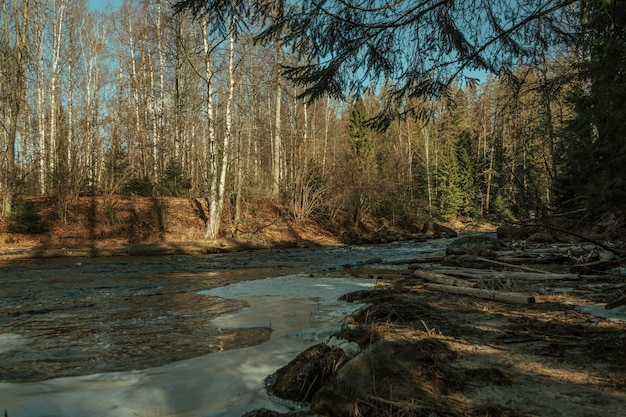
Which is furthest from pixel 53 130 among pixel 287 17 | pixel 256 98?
pixel 287 17

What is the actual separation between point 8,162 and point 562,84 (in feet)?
59.5

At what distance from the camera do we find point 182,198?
2105 centimetres

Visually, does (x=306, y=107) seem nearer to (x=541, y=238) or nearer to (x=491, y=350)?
(x=491, y=350)

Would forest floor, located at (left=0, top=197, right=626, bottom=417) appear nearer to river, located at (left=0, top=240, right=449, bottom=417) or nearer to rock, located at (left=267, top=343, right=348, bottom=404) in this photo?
rock, located at (left=267, top=343, right=348, bottom=404)

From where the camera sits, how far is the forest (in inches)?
178

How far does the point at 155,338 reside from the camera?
4297 millimetres

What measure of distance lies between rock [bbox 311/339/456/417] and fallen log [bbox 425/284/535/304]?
2711 mm

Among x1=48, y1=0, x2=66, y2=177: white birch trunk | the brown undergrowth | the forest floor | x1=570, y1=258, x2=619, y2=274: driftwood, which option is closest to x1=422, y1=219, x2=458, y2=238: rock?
the forest floor

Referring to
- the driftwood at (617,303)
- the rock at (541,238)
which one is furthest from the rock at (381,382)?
the rock at (541,238)

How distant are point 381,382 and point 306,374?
0.59 meters

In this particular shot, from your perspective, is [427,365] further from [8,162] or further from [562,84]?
[8,162]

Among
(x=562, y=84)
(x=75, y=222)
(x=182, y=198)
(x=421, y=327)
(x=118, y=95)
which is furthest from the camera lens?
(x=118, y=95)

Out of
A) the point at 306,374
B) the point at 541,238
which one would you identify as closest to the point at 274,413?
the point at 306,374

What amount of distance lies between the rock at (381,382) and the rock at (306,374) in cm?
23
